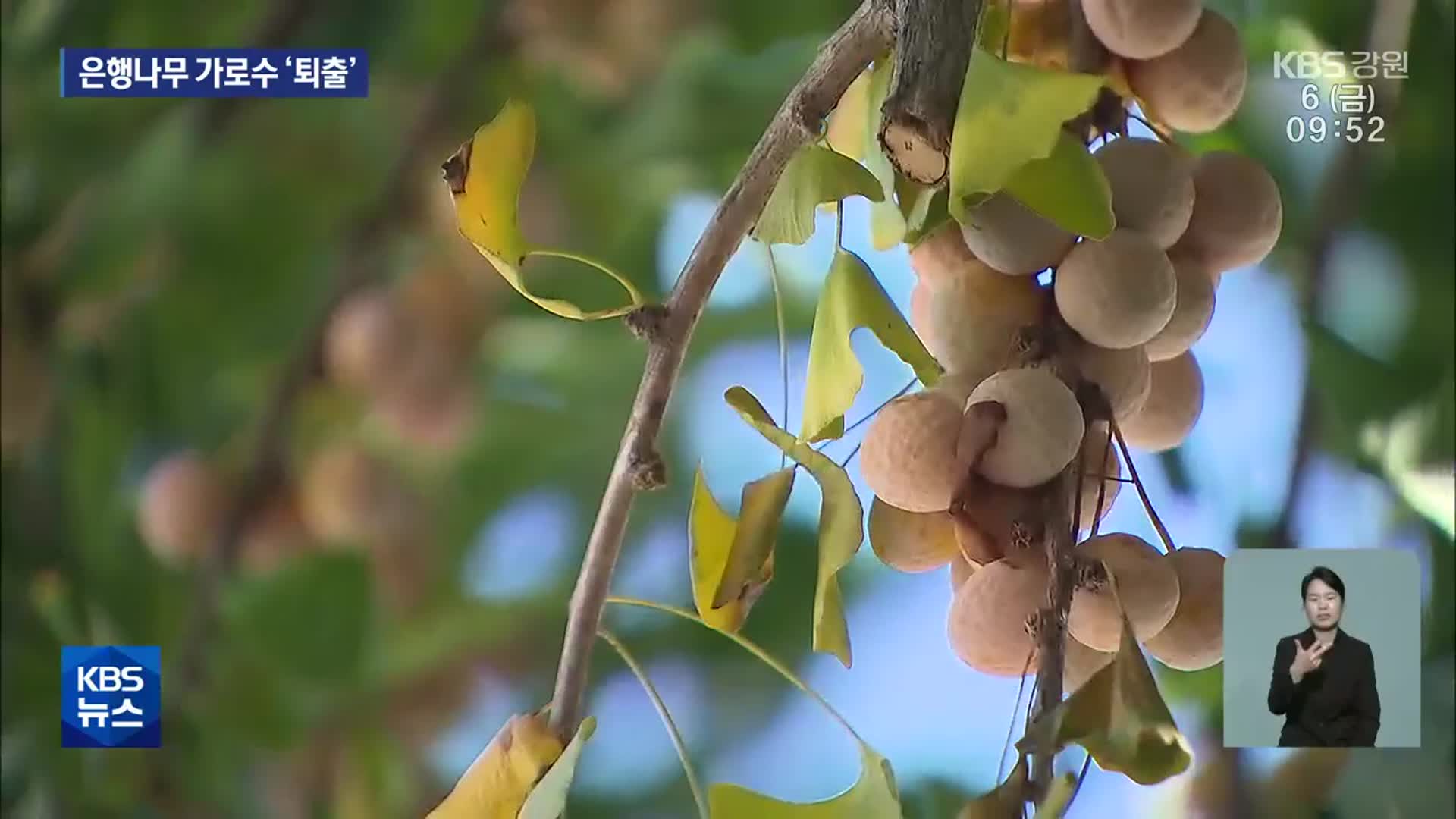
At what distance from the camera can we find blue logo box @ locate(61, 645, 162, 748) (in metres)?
0.47

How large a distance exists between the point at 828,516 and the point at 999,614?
4cm

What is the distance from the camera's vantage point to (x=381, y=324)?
490mm

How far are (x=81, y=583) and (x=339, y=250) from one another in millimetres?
165

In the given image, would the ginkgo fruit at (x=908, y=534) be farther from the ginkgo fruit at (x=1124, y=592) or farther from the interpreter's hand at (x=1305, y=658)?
the interpreter's hand at (x=1305, y=658)

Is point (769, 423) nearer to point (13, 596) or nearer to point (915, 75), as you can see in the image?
point (915, 75)

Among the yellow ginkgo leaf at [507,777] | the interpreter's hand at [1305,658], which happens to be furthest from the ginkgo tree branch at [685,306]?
the interpreter's hand at [1305,658]

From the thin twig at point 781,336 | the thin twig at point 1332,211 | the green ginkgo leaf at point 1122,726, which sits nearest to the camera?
the green ginkgo leaf at point 1122,726

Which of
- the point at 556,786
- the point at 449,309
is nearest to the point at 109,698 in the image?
the point at 449,309

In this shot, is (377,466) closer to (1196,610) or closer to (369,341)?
(369,341)

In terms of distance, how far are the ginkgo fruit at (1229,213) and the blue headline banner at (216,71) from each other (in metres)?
0.33

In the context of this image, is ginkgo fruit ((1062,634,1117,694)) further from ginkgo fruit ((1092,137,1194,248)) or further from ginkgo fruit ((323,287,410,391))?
ginkgo fruit ((323,287,410,391))

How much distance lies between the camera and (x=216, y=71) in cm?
49

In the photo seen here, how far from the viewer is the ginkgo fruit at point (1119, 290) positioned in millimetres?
242

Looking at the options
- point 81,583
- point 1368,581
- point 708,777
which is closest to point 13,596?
point 81,583
